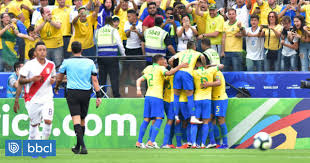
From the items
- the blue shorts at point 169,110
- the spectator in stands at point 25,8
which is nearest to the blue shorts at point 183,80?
the blue shorts at point 169,110

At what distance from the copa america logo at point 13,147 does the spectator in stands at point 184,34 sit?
7078 mm

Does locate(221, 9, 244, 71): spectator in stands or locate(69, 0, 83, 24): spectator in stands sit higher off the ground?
locate(69, 0, 83, 24): spectator in stands


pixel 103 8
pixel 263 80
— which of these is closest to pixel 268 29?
pixel 263 80

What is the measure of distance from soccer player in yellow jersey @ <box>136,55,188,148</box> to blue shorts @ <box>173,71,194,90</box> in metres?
0.21

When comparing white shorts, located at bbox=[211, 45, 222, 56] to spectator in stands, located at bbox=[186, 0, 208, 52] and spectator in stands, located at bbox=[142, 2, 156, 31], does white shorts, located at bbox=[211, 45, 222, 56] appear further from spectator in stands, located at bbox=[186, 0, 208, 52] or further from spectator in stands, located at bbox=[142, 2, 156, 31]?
spectator in stands, located at bbox=[142, 2, 156, 31]

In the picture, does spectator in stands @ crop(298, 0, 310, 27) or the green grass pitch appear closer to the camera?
the green grass pitch

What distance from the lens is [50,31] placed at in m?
19.3

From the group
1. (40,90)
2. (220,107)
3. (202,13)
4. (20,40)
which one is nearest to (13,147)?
(40,90)

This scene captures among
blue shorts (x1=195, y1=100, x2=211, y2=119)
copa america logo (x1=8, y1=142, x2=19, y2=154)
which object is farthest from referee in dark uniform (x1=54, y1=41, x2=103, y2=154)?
blue shorts (x1=195, y1=100, x2=211, y2=119)

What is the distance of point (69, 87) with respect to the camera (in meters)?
13.4

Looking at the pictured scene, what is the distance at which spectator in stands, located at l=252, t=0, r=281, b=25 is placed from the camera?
19.9 m

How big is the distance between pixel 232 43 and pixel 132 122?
369cm

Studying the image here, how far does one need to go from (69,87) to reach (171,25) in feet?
19.5

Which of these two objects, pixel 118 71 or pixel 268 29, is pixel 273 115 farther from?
pixel 118 71
